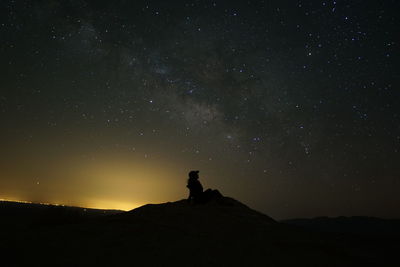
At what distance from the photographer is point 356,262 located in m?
7.32

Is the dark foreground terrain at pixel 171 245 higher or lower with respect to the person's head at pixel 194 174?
lower

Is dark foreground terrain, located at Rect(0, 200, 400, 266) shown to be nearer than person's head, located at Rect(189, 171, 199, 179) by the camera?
Yes

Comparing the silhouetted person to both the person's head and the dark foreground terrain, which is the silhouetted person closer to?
the person's head

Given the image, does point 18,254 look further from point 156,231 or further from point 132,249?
point 156,231

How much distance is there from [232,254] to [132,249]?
7.71ft

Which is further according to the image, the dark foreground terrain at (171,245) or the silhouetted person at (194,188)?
the silhouetted person at (194,188)

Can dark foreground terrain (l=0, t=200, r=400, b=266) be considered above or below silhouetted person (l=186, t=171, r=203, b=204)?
below

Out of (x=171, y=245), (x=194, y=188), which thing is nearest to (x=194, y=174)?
(x=194, y=188)

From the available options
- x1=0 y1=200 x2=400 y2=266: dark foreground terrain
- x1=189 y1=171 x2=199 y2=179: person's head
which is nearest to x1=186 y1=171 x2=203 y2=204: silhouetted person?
x1=189 y1=171 x2=199 y2=179: person's head

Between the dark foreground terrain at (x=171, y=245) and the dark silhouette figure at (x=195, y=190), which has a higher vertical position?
the dark silhouette figure at (x=195, y=190)

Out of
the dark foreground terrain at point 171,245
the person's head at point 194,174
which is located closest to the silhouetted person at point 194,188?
the person's head at point 194,174

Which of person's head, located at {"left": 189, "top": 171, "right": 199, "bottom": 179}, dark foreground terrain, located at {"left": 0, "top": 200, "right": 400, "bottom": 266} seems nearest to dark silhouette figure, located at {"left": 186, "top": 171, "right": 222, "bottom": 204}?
person's head, located at {"left": 189, "top": 171, "right": 199, "bottom": 179}

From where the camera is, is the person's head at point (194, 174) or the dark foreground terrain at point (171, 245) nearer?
the dark foreground terrain at point (171, 245)

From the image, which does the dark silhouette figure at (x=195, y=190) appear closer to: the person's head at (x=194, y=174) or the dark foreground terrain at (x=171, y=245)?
the person's head at (x=194, y=174)
